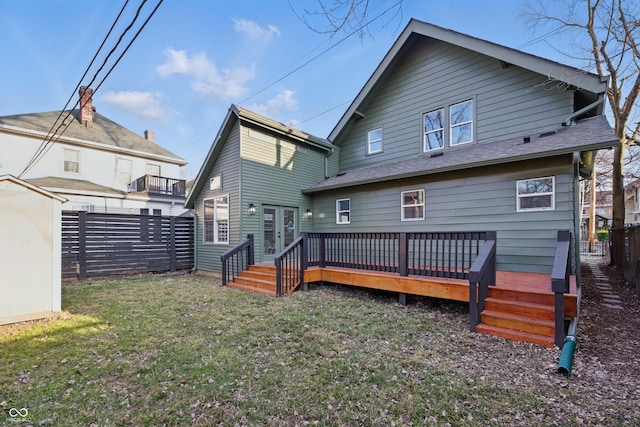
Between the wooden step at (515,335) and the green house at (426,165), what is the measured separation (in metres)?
0.68

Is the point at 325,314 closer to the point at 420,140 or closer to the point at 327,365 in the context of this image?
the point at 327,365

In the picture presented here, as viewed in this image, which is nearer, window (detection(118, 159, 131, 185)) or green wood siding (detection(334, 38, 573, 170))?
green wood siding (detection(334, 38, 573, 170))

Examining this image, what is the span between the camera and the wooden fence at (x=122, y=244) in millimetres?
8977

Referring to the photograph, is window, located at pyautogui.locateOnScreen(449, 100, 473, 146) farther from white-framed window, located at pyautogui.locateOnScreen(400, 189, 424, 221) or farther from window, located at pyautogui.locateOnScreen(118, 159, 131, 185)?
window, located at pyautogui.locateOnScreen(118, 159, 131, 185)

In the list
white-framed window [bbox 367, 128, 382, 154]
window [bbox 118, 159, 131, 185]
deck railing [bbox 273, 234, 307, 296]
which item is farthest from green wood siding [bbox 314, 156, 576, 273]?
window [bbox 118, 159, 131, 185]

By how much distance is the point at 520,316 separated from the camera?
4.36 meters

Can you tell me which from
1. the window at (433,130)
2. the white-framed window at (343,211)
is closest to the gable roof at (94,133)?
the white-framed window at (343,211)

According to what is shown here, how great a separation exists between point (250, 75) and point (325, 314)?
8.93m

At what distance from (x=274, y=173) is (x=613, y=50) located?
1082 centimetres

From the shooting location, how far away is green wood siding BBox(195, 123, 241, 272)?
9234mm

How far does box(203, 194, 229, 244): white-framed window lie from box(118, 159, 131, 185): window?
9609 mm

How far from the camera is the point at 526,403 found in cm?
265

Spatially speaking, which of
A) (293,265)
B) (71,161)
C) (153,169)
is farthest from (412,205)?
(71,161)

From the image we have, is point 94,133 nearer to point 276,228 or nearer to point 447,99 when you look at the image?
point 276,228
